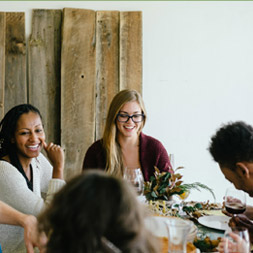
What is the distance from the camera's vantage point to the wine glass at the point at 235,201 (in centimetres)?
125

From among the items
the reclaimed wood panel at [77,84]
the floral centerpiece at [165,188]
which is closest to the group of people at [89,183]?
the floral centerpiece at [165,188]

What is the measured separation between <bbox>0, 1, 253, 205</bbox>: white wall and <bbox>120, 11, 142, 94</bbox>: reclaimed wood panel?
64 millimetres

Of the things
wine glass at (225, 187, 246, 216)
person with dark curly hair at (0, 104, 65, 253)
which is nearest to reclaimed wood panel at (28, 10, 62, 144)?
person with dark curly hair at (0, 104, 65, 253)

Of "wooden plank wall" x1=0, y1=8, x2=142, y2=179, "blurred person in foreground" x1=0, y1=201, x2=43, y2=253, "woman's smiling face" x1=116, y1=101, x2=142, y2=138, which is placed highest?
"wooden plank wall" x1=0, y1=8, x2=142, y2=179

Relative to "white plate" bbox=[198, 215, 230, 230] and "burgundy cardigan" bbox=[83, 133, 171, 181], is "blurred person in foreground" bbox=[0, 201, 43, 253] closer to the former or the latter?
"white plate" bbox=[198, 215, 230, 230]

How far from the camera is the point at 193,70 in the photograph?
2725 millimetres

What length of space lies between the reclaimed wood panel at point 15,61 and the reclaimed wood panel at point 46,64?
5 centimetres

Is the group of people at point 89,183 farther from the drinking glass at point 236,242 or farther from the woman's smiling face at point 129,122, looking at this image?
the drinking glass at point 236,242

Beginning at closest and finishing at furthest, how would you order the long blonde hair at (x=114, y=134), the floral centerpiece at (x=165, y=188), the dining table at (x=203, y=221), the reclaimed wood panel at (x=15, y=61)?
the dining table at (x=203, y=221), the floral centerpiece at (x=165, y=188), the long blonde hair at (x=114, y=134), the reclaimed wood panel at (x=15, y=61)

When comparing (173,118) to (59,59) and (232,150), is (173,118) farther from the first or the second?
(232,150)

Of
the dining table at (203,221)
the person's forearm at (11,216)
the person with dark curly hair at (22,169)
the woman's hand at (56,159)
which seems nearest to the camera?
the dining table at (203,221)

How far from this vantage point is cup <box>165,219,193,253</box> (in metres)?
0.87

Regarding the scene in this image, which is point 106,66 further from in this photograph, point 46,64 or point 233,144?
point 233,144

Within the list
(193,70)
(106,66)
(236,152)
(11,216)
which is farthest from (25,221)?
(193,70)
